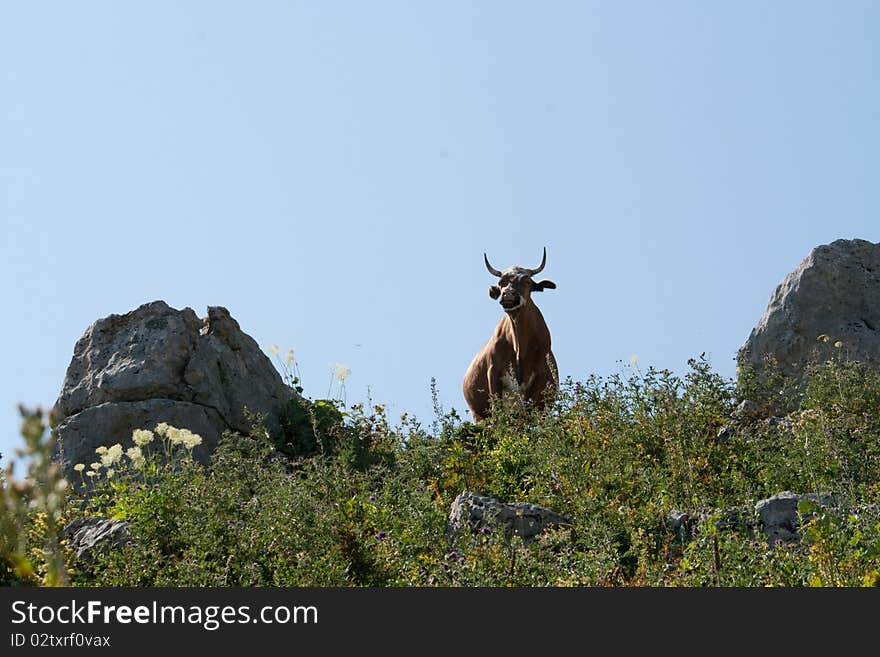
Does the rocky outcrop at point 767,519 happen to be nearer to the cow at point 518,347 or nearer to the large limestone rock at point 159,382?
the large limestone rock at point 159,382

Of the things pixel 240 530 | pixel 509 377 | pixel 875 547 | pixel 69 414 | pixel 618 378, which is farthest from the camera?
pixel 509 377

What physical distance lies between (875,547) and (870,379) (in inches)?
219

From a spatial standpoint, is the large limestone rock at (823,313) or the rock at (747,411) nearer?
the rock at (747,411)

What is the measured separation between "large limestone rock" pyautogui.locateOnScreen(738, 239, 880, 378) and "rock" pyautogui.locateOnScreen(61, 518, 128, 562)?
8821 mm

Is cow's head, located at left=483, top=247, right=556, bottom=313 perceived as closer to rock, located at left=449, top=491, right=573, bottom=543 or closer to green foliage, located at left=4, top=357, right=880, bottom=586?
green foliage, located at left=4, top=357, right=880, bottom=586

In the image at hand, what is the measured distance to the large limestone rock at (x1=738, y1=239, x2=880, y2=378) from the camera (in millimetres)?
14625

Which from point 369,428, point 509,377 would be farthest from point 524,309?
point 369,428

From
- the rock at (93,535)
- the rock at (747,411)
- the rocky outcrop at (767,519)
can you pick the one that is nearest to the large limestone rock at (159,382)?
the rock at (93,535)

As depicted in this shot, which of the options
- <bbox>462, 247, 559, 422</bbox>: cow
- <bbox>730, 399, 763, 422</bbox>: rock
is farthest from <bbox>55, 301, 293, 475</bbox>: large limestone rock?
<bbox>730, 399, 763, 422</bbox>: rock

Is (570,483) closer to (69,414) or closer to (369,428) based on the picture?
(369,428)

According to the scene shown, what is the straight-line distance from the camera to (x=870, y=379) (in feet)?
37.8

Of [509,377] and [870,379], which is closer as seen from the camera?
[870,379]

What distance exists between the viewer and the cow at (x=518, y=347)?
15.7 m

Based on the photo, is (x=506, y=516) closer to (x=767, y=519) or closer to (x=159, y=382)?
(x=767, y=519)
